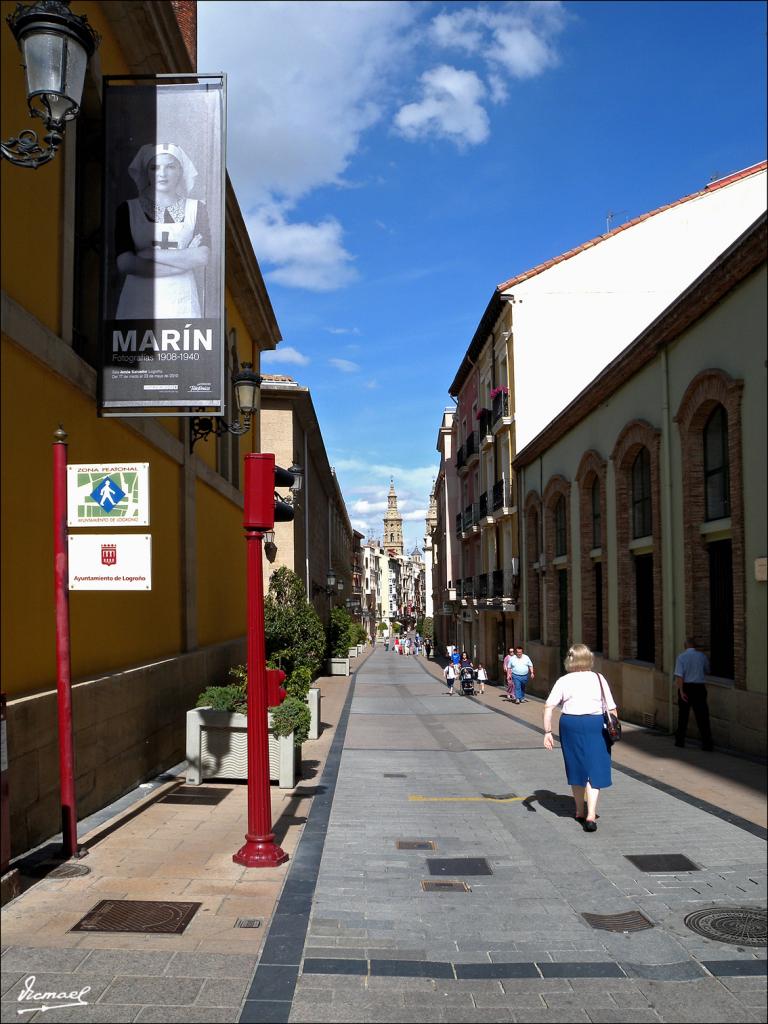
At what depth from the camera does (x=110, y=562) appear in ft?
20.9

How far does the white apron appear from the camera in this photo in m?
8.20

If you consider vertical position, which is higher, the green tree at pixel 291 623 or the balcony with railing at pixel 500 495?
the balcony with railing at pixel 500 495

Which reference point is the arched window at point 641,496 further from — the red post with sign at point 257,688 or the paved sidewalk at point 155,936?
the red post with sign at point 257,688

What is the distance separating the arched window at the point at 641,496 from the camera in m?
16.4

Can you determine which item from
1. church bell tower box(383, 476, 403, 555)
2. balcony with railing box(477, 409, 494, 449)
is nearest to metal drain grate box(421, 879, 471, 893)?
balcony with railing box(477, 409, 494, 449)

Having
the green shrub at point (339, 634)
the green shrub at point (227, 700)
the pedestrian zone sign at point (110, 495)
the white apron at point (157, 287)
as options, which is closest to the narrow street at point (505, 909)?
the green shrub at point (227, 700)

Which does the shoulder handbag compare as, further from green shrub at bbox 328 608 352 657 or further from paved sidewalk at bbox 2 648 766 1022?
green shrub at bbox 328 608 352 657

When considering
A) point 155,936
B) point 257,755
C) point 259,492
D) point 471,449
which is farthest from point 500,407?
point 155,936

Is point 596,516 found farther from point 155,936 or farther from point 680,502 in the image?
point 155,936

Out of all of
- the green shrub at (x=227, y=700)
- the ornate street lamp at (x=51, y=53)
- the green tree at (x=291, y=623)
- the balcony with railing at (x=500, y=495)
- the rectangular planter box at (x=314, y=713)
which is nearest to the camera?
the ornate street lamp at (x=51, y=53)

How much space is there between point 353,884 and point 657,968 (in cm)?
216

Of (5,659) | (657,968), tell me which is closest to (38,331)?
(5,659)

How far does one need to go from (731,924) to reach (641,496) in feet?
41.1

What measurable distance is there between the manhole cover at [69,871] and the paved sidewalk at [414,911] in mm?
84
